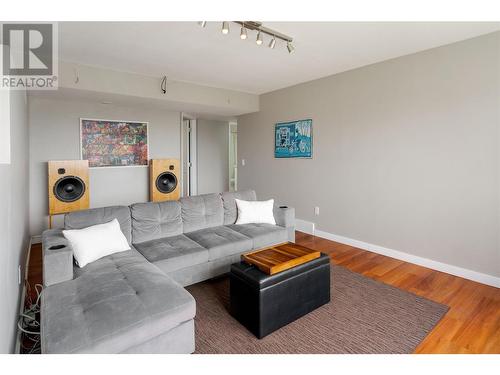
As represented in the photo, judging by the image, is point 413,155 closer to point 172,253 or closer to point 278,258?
point 278,258

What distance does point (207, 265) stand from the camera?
8.64 ft

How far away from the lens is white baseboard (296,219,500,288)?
279 centimetres

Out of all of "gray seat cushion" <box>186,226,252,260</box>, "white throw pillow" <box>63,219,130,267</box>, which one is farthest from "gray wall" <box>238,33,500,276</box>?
"white throw pillow" <box>63,219,130,267</box>

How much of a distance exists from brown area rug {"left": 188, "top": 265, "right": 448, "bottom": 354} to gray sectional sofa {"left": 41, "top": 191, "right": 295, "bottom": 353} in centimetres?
26

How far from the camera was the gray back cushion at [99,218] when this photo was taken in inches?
95.5

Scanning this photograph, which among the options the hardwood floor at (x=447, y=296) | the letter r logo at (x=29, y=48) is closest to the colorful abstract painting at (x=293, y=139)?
the hardwood floor at (x=447, y=296)

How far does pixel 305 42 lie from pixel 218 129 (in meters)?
4.51

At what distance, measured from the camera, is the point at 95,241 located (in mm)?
2275

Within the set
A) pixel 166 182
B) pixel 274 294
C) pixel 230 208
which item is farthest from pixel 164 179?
pixel 274 294

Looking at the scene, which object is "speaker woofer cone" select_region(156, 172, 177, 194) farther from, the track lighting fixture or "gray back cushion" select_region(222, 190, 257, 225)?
the track lighting fixture

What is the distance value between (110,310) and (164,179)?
11.3 ft

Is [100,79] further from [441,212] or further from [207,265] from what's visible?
[441,212]

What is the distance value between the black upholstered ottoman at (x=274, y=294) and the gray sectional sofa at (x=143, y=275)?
44 cm

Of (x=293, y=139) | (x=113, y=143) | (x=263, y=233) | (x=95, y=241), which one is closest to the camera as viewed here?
(x=95, y=241)
